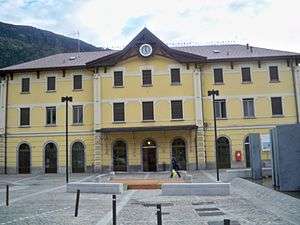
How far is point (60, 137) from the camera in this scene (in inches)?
1511

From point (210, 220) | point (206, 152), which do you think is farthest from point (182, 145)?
point (210, 220)

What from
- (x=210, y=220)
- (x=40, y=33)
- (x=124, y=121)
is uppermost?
(x=40, y=33)

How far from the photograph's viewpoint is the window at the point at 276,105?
37.4 metres

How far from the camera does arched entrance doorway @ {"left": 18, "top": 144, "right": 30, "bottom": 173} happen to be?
38.7 metres

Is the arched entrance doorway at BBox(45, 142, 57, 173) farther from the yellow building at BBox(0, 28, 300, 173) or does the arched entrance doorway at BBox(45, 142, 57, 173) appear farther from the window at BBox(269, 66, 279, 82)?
the window at BBox(269, 66, 279, 82)

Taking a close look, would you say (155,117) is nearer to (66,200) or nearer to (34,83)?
(34,83)

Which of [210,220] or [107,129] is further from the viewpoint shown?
[107,129]

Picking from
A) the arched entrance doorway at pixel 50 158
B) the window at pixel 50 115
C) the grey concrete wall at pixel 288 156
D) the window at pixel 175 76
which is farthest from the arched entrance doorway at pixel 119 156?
the grey concrete wall at pixel 288 156

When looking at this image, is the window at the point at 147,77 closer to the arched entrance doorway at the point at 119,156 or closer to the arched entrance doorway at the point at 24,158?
the arched entrance doorway at the point at 119,156

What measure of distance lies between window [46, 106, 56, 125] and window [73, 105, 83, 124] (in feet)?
6.18

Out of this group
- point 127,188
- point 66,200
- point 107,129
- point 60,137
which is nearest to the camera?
point 66,200

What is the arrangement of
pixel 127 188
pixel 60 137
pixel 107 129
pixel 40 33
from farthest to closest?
pixel 40 33, pixel 60 137, pixel 107 129, pixel 127 188

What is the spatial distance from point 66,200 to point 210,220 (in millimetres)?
7488

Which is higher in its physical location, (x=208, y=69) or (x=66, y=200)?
(x=208, y=69)
